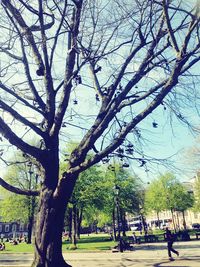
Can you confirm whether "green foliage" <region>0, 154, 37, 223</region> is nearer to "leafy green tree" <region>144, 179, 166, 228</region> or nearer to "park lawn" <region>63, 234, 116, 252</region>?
"park lawn" <region>63, 234, 116, 252</region>

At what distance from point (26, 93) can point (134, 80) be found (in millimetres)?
3284

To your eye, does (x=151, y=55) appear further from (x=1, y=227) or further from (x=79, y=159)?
(x=1, y=227)

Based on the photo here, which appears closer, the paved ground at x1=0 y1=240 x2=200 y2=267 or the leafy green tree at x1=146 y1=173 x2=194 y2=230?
the paved ground at x1=0 y1=240 x2=200 y2=267

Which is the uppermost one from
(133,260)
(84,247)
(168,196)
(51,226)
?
(168,196)

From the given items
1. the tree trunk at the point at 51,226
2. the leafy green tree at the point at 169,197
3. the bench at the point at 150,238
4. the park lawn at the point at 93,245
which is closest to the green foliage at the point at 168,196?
the leafy green tree at the point at 169,197

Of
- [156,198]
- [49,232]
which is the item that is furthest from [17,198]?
[49,232]

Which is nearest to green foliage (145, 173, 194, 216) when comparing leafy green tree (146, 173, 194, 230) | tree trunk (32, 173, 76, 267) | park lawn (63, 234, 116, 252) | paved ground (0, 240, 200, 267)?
leafy green tree (146, 173, 194, 230)

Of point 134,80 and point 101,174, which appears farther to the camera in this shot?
point 101,174

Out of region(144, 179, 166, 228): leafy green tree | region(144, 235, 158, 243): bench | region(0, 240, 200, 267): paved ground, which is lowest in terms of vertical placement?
region(0, 240, 200, 267): paved ground

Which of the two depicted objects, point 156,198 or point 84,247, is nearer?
point 84,247

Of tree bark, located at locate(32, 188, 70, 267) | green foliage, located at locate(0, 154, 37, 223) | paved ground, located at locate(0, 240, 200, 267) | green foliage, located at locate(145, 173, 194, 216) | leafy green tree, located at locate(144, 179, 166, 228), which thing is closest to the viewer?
tree bark, located at locate(32, 188, 70, 267)

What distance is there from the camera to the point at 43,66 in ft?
25.4

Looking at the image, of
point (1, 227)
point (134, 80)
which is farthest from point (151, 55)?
point (1, 227)

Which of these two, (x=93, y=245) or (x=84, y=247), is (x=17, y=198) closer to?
(x=93, y=245)
